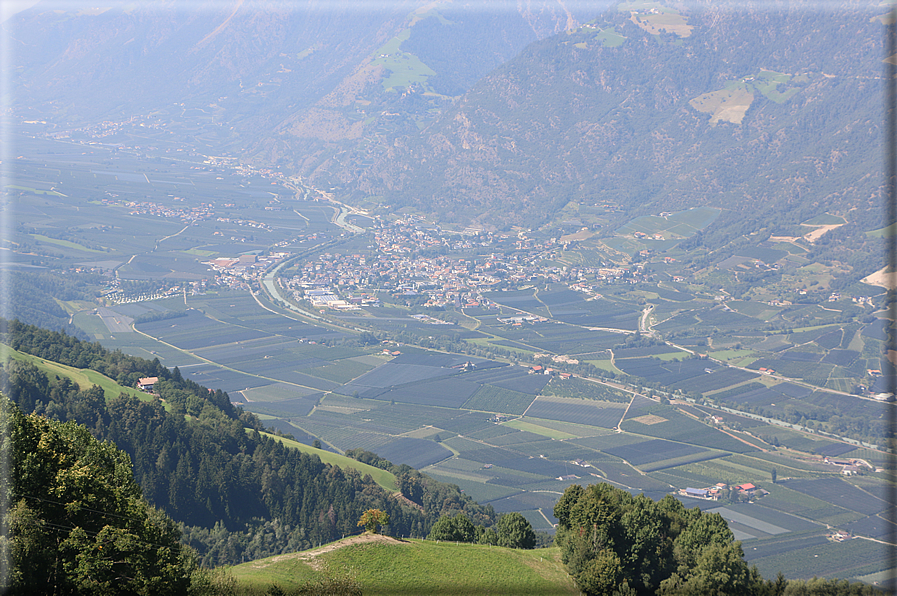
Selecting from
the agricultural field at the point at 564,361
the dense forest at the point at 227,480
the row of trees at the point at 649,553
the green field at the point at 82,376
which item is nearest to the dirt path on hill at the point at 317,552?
the row of trees at the point at 649,553

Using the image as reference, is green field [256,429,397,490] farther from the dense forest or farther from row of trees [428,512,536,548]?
row of trees [428,512,536,548]

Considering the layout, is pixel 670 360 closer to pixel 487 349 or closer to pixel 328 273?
pixel 487 349

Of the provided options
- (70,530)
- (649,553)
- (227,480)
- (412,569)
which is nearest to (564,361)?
(227,480)

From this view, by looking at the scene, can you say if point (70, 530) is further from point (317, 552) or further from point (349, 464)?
point (349, 464)

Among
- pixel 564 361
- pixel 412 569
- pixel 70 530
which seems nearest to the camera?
pixel 70 530

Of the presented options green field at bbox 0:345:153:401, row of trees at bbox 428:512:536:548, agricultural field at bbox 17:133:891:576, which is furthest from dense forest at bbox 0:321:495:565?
agricultural field at bbox 17:133:891:576

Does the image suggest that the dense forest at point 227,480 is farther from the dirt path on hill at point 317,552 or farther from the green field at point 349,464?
the dirt path on hill at point 317,552

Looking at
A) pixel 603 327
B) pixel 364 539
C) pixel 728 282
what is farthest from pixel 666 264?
pixel 364 539
